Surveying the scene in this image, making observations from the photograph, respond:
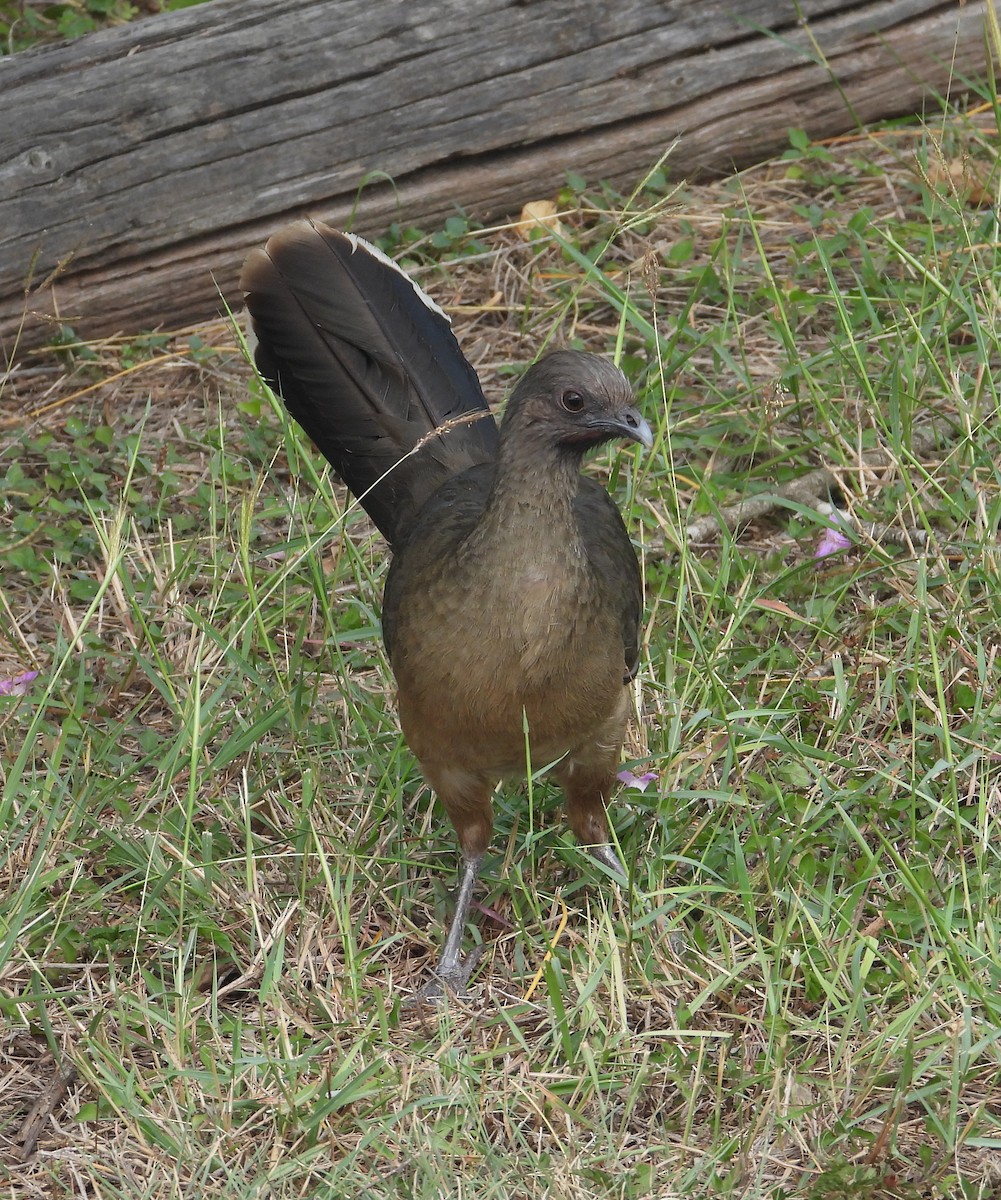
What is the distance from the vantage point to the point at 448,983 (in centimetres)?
389

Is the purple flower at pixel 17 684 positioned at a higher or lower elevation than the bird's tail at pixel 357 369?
lower

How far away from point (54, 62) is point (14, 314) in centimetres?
91

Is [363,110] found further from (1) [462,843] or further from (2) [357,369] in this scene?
(1) [462,843]

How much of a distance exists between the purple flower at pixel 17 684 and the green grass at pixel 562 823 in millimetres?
105

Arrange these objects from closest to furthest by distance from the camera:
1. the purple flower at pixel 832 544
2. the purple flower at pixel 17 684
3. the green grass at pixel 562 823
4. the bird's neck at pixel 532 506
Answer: the green grass at pixel 562 823, the bird's neck at pixel 532 506, the purple flower at pixel 17 684, the purple flower at pixel 832 544

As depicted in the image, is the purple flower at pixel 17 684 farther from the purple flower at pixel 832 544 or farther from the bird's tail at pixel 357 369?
the purple flower at pixel 832 544

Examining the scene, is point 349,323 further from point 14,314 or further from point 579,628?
point 14,314

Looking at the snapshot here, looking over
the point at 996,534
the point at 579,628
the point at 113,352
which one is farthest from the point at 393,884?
the point at 113,352

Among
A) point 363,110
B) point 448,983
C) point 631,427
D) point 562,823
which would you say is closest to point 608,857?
point 562,823

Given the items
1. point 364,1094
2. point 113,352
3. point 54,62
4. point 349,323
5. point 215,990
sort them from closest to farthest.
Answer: point 364,1094 → point 215,990 → point 349,323 → point 54,62 → point 113,352

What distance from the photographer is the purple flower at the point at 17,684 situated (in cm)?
469

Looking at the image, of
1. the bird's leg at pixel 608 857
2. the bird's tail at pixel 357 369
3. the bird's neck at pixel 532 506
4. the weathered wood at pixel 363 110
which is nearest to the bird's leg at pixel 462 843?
the bird's leg at pixel 608 857

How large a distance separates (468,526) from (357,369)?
31.9 inches

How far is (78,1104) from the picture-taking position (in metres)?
3.48
